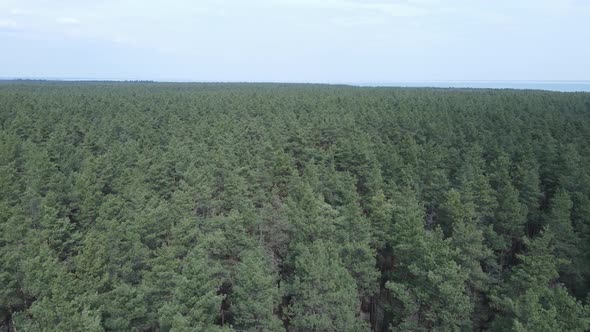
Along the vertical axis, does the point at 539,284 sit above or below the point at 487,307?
above

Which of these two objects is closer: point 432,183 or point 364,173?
point 432,183

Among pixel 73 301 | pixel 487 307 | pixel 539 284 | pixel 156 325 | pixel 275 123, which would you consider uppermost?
pixel 275 123

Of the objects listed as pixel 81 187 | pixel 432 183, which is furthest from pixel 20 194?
pixel 432 183

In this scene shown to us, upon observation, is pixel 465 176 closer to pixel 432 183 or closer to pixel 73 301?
pixel 432 183

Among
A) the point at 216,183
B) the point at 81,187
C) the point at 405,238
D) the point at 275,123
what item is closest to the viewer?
the point at 405,238

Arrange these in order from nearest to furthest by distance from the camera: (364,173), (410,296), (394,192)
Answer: (410,296) < (394,192) < (364,173)

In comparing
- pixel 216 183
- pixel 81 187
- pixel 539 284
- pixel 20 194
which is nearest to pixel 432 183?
pixel 539 284
